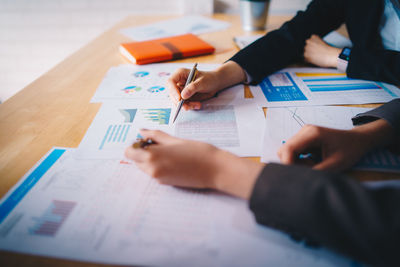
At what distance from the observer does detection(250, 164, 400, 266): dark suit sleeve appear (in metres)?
0.31

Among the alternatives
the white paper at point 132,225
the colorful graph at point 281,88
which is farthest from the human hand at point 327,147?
the colorful graph at point 281,88

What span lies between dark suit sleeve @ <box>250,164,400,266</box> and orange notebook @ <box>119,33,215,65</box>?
2.38 ft

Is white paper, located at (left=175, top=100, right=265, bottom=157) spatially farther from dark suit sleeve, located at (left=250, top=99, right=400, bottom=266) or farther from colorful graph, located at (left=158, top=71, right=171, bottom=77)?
colorful graph, located at (left=158, top=71, right=171, bottom=77)

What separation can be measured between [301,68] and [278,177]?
0.68 m

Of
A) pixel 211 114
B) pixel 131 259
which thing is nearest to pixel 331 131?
pixel 211 114

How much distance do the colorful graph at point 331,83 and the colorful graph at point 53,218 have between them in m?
0.74

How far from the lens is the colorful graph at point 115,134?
0.56 meters

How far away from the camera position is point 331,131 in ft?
1.53

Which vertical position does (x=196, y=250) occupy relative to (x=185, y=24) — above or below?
below

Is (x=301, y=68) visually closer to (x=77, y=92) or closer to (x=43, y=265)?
(x=77, y=92)

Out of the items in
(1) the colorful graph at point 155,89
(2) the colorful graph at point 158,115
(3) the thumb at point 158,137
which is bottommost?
(2) the colorful graph at point 158,115

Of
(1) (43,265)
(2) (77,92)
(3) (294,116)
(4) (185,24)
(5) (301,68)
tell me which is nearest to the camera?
(1) (43,265)

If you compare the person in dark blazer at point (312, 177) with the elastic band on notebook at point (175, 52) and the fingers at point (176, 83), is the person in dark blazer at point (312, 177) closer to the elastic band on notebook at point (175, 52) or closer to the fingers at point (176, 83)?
the fingers at point (176, 83)

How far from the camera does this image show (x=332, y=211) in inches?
13.1
